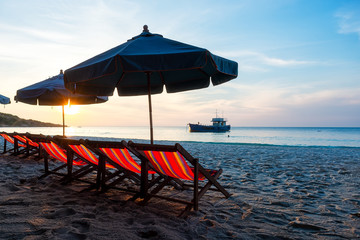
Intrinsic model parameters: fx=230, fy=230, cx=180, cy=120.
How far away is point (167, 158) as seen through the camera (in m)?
2.37

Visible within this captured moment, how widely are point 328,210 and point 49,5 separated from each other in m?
8.28

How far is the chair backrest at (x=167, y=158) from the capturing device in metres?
2.25

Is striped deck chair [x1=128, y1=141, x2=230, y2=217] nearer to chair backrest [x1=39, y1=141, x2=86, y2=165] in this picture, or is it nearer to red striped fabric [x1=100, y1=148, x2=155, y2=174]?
red striped fabric [x1=100, y1=148, x2=155, y2=174]

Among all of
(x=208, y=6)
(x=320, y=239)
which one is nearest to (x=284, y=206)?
(x=320, y=239)

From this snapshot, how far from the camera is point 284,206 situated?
2979 mm

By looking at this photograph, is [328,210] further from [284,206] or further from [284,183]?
[284,183]

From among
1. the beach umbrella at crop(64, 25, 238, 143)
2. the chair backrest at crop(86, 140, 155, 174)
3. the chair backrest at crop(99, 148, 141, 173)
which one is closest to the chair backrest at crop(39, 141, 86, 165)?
the beach umbrella at crop(64, 25, 238, 143)

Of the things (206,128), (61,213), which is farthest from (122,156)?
(206,128)

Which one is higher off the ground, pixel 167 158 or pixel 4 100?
pixel 4 100

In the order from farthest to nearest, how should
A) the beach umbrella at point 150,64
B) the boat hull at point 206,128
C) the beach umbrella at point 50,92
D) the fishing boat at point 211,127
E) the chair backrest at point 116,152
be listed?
the fishing boat at point 211,127, the boat hull at point 206,128, the beach umbrella at point 50,92, the chair backrest at point 116,152, the beach umbrella at point 150,64

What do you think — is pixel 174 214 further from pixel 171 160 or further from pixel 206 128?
pixel 206 128

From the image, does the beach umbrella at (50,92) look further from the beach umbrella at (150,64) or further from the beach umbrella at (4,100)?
the beach umbrella at (4,100)

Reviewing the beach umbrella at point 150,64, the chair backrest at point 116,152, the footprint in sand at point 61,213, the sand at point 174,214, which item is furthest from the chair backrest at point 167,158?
the footprint in sand at point 61,213

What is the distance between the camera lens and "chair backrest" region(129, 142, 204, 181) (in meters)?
2.25
